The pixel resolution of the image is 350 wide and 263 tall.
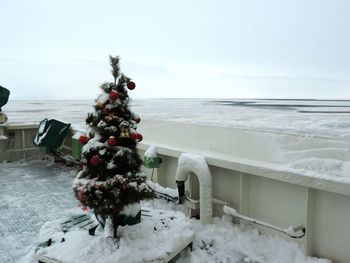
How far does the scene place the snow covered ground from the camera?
2.90 m

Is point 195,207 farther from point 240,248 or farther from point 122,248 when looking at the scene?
point 122,248

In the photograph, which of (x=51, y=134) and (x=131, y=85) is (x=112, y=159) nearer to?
(x=131, y=85)

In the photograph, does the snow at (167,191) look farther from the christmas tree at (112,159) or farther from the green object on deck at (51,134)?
the green object on deck at (51,134)

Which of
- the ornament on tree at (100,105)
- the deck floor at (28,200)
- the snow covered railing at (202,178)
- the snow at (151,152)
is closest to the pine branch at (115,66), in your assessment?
the ornament on tree at (100,105)

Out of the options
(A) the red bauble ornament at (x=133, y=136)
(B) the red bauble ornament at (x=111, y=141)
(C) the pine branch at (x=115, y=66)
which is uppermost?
(C) the pine branch at (x=115, y=66)

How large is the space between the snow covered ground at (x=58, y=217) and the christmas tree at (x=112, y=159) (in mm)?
846

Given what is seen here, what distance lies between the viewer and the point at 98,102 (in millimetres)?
2686

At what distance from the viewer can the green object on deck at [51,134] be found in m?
6.20

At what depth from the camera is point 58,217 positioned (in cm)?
393

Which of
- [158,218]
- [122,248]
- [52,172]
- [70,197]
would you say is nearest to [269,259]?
[158,218]

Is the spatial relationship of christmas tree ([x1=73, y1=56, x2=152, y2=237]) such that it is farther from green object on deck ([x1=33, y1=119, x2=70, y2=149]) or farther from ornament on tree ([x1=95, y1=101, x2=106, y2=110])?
green object on deck ([x1=33, y1=119, x2=70, y2=149])

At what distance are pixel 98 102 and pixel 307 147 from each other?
266 cm

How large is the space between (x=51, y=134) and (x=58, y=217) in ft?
8.97

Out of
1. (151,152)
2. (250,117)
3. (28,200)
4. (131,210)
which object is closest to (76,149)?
(28,200)
